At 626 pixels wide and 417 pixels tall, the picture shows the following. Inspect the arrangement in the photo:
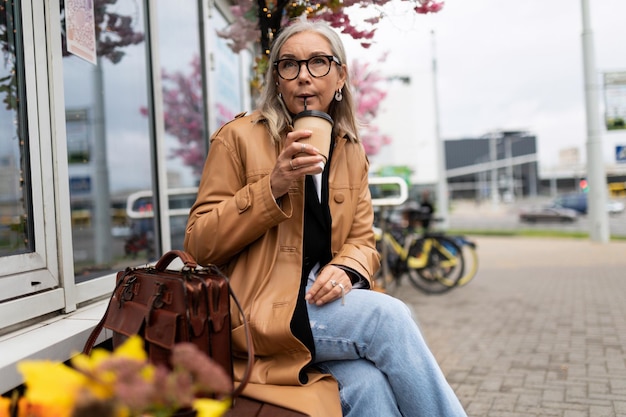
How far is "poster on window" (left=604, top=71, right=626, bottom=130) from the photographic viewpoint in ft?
45.4

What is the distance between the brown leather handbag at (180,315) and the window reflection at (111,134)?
60.1 inches

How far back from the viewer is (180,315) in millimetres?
1224

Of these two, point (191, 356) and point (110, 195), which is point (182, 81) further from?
point (191, 356)

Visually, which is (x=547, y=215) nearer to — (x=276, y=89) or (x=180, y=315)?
(x=276, y=89)

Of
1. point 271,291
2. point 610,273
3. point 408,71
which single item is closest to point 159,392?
point 271,291

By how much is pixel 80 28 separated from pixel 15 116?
0.60 m

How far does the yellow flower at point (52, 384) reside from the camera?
1.91ft

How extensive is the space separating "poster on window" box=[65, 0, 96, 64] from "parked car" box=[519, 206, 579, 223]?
100ft

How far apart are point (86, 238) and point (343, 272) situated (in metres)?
2.36

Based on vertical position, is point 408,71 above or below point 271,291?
above

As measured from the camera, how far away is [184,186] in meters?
4.56

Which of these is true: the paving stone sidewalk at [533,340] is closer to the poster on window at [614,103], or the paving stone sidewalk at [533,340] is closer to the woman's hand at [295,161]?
the woman's hand at [295,161]

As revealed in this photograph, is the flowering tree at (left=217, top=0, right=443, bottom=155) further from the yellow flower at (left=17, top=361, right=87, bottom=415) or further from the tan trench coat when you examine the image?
the yellow flower at (left=17, top=361, right=87, bottom=415)

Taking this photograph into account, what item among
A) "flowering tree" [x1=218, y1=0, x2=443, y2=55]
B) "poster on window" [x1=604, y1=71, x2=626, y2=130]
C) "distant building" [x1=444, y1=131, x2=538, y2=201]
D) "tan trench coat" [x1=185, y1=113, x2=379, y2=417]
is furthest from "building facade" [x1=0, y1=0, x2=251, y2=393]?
"distant building" [x1=444, y1=131, x2=538, y2=201]
